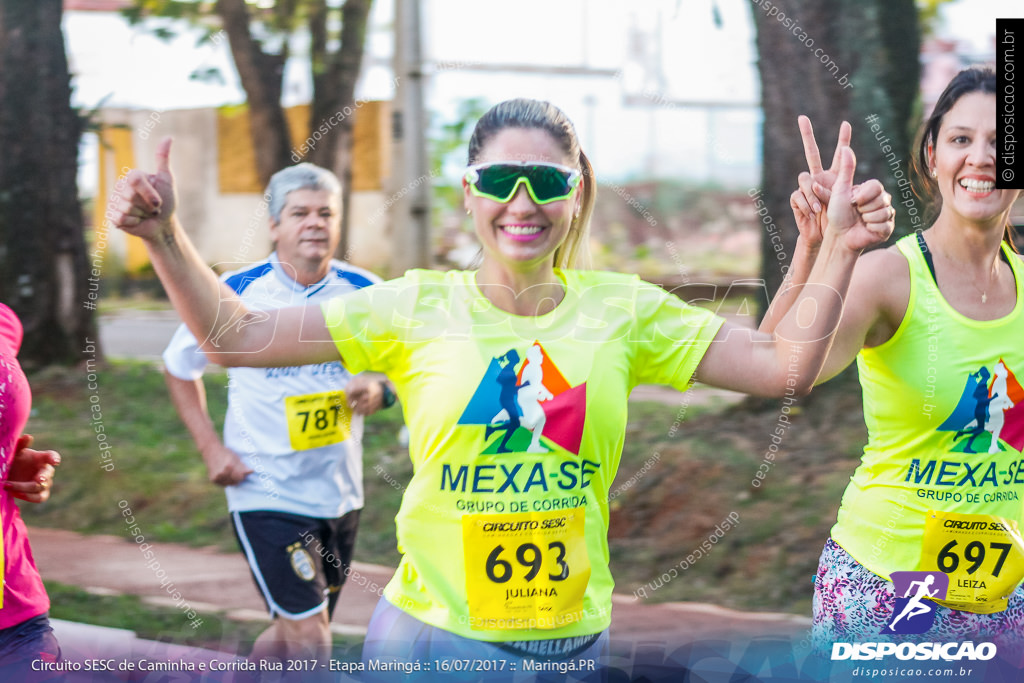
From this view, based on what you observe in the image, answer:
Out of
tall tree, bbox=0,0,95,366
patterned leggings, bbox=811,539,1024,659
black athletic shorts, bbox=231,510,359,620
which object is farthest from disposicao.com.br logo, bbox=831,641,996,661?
Result: tall tree, bbox=0,0,95,366

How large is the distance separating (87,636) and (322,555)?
0.76 meters

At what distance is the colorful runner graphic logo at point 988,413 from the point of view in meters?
2.17

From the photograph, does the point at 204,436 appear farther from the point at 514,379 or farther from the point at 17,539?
the point at 514,379

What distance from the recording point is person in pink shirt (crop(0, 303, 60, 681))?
2.12 m

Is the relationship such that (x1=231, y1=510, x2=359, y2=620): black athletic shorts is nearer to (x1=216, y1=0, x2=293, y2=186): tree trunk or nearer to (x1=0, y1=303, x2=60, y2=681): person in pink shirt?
(x1=0, y1=303, x2=60, y2=681): person in pink shirt

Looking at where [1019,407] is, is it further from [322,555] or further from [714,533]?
[714,533]

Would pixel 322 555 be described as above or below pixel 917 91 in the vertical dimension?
below

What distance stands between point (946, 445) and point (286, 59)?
186 inches

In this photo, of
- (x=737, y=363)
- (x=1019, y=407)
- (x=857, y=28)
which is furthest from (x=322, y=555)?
(x=857, y=28)

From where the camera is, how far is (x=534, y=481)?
1.95 m

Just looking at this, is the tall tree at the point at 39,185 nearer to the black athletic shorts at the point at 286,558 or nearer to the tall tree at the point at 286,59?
the tall tree at the point at 286,59

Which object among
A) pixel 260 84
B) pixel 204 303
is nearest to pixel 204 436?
pixel 204 303

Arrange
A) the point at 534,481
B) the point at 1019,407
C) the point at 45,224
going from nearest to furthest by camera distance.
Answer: the point at 534,481, the point at 1019,407, the point at 45,224

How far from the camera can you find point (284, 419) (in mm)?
3299
